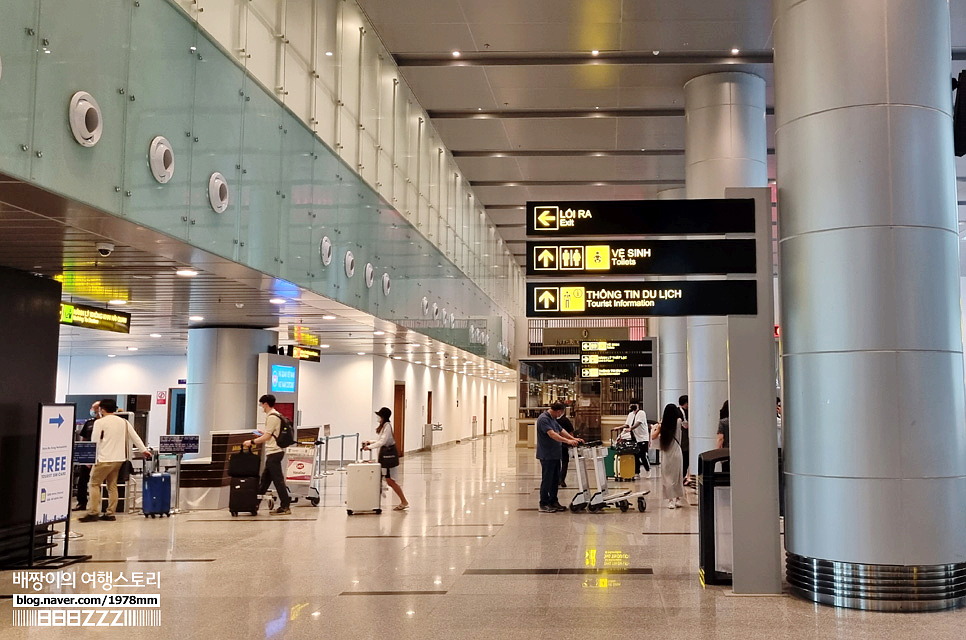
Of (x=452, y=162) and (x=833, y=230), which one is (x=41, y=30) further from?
(x=452, y=162)

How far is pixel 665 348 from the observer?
2525 centimetres

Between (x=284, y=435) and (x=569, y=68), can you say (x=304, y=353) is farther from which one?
(x=569, y=68)

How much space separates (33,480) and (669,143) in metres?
15.9

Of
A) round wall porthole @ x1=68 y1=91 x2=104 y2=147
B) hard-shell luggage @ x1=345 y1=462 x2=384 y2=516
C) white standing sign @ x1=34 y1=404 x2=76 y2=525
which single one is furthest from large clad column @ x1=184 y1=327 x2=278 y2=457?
round wall porthole @ x1=68 y1=91 x2=104 y2=147

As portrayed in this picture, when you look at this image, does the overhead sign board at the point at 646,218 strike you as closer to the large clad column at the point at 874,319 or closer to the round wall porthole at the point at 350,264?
the large clad column at the point at 874,319

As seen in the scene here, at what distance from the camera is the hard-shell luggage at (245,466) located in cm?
1324

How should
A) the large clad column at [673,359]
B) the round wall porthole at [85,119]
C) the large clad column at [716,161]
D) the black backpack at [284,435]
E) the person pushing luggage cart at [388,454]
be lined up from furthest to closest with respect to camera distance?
the large clad column at [673,359]
the large clad column at [716,161]
the black backpack at [284,435]
the person pushing luggage cart at [388,454]
the round wall porthole at [85,119]

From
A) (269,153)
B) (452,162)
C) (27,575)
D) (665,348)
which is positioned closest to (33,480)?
(27,575)

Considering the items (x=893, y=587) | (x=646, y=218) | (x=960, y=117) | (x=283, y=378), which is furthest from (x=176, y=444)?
(x=960, y=117)

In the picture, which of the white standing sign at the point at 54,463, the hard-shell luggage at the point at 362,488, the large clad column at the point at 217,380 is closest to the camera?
the white standing sign at the point at 54,463

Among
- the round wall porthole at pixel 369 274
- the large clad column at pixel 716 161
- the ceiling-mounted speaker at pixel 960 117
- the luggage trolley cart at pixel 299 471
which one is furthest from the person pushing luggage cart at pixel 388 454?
the ceiling-mounted speaker at pixel 960 117

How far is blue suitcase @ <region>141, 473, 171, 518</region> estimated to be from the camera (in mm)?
13141

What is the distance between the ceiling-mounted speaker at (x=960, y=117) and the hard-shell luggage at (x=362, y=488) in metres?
8.75

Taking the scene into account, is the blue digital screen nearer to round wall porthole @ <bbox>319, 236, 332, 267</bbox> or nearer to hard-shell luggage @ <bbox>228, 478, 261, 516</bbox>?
hard-shell luggage @ <bbox>228, 478, 261, 516</bbox>
